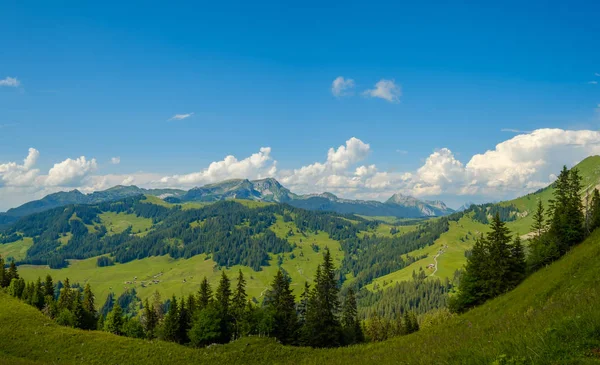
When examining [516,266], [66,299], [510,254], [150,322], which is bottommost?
[150,322]

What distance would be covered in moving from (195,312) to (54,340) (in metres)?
24.4

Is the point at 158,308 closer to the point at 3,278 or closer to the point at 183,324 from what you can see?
the point at 183,324

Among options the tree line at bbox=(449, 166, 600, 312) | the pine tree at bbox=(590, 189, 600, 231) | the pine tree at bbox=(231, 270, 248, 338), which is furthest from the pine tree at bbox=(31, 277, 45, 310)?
the pine tree at bbox=(590, 189, 600, 231)

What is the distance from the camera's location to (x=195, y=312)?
2714 inches

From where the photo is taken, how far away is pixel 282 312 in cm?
6956

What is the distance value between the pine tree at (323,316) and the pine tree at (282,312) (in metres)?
3.93

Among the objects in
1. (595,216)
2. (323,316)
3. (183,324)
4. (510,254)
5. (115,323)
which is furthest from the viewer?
(115,323)

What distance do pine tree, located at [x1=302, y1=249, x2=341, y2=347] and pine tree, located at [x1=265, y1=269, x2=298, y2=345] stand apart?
3.93 m

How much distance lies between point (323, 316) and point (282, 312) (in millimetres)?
9147

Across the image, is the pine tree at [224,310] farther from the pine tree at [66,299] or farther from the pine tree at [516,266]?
the pine tree at [516,266]

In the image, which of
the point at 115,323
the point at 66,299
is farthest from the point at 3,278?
the point at 115,323

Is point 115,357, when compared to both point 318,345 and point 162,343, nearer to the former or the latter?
point 162,343

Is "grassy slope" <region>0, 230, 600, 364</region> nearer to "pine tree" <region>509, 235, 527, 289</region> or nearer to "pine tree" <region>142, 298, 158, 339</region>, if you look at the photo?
"pine tree" <region>509, 235, 527, 289</region>

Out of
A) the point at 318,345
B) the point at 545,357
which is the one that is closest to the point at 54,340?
the point at 318,345
